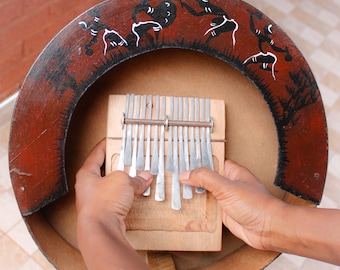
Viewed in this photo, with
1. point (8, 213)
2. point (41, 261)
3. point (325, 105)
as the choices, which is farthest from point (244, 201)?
point (325, 105)

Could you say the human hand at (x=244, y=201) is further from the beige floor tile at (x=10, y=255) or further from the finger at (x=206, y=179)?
the beige floor tile at (x=10, y=255)

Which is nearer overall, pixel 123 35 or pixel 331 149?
pixel 123 35

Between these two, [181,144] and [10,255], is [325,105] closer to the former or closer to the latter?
[181,144]

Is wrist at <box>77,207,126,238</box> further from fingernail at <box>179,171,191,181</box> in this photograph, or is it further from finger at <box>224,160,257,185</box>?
finger at <box>224,160,257,185</box>

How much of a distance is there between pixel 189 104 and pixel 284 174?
240 mm

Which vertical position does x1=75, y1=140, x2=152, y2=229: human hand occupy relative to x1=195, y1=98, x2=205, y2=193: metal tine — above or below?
below

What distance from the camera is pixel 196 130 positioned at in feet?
2.94

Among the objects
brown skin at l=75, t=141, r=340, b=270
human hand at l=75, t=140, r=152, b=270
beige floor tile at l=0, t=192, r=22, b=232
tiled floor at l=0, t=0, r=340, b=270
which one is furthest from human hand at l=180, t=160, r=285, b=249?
beige floor tile at l=0, t=192, r=22, b=232

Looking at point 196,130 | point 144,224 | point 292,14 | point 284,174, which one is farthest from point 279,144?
point 292,14

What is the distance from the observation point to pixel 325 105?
70.2 inches

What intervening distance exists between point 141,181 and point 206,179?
0.12 meters

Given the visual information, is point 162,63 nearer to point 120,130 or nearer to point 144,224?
point 120,130

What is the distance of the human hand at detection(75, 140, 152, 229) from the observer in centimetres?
75

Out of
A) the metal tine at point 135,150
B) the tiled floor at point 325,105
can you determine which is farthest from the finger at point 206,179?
the tiled floor at point 325,105
